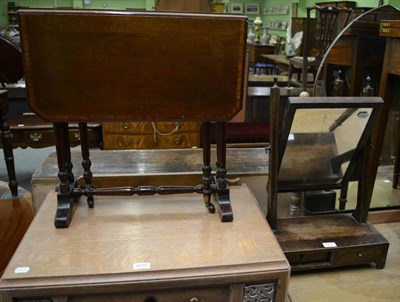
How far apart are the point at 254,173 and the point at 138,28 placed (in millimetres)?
1021

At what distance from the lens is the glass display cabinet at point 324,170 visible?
5.11 feet

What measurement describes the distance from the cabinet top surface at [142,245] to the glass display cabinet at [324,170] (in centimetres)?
30

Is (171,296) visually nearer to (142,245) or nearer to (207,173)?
(142,245)

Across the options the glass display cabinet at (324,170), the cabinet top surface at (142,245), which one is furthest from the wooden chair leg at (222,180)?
the glass display cabinet at (324,170)

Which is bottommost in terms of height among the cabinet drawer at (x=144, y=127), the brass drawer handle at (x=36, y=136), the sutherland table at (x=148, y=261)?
the brass drawer handle at (x=36, y=136)

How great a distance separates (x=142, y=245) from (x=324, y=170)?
3.17ft

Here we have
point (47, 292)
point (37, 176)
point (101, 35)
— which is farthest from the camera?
point (37, 176)

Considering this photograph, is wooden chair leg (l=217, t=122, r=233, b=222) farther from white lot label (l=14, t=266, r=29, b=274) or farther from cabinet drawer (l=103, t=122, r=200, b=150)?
cabinet drawer (l=103, t=122, r=200, b=150)

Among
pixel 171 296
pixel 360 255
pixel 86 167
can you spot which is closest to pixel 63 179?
pixel 86 167

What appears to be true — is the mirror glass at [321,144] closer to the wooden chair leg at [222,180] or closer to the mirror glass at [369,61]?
the wooden chair leg at [222,180]

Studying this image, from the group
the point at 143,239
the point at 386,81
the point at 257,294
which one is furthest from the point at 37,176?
the point at 386,81

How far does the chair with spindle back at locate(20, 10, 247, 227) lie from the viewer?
3.84 feet

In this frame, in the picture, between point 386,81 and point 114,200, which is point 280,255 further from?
point 386,81

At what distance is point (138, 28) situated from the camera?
118 cm
